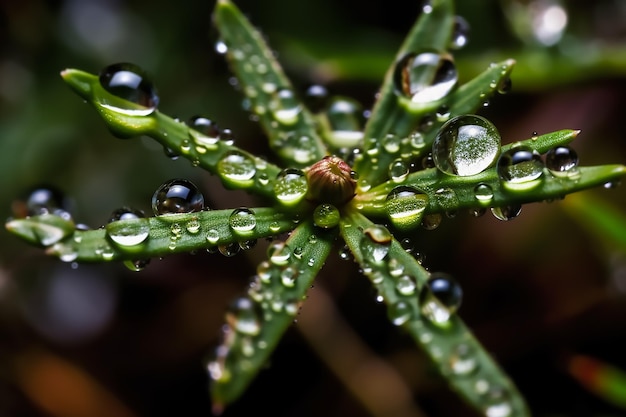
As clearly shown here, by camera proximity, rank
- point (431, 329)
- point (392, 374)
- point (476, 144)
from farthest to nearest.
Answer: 1. point (392, 374)
2. point (476, 144)
3. point (431, 329)

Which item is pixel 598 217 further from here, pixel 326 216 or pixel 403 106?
pixel 326 216

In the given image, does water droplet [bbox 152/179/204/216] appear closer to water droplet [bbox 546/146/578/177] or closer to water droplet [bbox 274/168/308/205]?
water droplet [bbox 274/168/308/205]

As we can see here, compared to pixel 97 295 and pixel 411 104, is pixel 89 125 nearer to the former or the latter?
pixel 97 295

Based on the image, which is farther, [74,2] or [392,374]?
[74,2]

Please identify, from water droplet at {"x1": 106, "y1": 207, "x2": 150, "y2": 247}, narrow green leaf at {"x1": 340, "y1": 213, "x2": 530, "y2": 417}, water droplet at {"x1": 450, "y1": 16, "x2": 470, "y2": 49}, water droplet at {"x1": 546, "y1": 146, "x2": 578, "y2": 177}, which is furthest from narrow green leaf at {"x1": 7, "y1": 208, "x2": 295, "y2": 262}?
water droplet at {"x1": 450, "y1": 16, "x2": 470, "y2": 49}

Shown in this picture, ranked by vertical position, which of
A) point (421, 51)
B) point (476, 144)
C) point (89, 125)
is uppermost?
point (89, 125)

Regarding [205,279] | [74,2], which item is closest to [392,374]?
[205,279]

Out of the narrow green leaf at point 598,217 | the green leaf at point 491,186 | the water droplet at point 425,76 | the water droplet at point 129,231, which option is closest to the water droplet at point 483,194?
the green leaf at point 491,186

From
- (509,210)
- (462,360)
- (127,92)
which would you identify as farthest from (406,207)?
(127,92)
